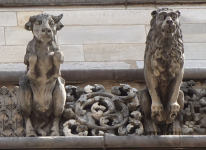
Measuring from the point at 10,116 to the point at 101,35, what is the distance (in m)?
2.21

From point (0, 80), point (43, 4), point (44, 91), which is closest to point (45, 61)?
point (44, 91)

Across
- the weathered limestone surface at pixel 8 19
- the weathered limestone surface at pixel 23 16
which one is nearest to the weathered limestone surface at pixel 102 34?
the weathered limestone surface at pixel 23 16

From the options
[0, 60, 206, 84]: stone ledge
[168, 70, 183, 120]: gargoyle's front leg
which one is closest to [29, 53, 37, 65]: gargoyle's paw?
[0, 60, 206, 84]: stone ledge

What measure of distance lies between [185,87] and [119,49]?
1.34 meters

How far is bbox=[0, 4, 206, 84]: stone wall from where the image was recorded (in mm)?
11250

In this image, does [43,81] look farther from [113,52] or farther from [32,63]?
[113,52]

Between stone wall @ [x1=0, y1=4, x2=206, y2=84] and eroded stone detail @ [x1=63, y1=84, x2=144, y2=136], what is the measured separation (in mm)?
785

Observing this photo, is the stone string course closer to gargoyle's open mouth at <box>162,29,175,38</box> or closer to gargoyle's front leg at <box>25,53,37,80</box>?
gargoyle's front leg at <box>25,53,37,80</box>

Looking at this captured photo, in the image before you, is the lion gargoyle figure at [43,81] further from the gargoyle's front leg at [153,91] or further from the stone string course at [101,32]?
the stone string course at [101,32]

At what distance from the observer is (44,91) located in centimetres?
978

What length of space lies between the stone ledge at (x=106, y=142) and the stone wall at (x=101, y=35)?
1602mm

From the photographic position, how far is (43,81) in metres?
9.72

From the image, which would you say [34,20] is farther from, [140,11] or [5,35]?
[140,11]

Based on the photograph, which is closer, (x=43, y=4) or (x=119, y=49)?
(x=119, y=49)
